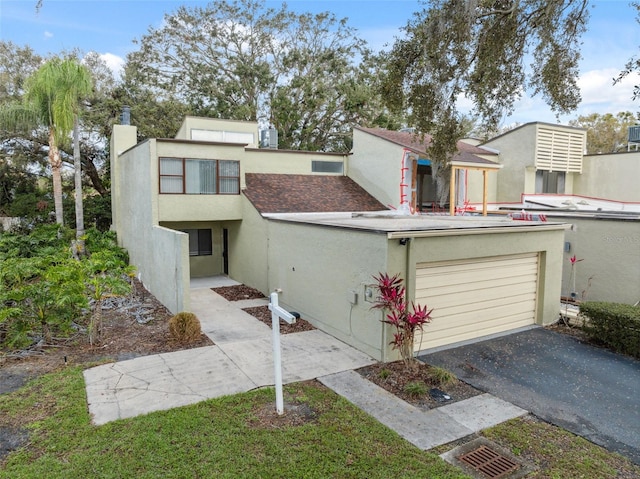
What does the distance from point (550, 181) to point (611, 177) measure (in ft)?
9.09

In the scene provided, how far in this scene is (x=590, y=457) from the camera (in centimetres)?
500

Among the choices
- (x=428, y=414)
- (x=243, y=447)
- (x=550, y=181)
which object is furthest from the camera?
(x=550, y=181)

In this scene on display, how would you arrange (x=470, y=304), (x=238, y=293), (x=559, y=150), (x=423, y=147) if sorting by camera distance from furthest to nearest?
(x=559, y=150) < (x=423, y=147) < (x=238, y=293) < (x=470, y=304)

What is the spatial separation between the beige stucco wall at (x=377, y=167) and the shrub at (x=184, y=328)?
10.4 m

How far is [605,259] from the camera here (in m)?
11.7

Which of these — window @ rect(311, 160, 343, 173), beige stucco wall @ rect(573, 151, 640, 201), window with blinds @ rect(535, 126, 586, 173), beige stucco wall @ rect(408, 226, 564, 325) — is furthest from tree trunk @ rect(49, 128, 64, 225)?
beige stucco wall @ rect(573, 151, 640, 201)

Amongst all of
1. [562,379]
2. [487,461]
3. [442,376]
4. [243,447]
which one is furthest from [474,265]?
[243,447]

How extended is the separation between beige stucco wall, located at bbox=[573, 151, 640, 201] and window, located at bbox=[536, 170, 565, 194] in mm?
1110

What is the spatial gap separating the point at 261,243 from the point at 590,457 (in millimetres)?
10476

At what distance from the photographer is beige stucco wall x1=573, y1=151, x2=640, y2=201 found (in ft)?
63.9

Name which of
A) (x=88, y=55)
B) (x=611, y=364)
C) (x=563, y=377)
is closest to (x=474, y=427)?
(x=563, y=377)

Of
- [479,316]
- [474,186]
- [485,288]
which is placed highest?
[474,186]

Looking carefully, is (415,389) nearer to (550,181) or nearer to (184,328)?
(184,328)

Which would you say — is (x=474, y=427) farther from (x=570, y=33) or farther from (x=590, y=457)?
(x=570, y=33)
